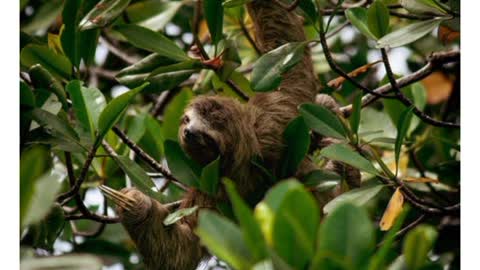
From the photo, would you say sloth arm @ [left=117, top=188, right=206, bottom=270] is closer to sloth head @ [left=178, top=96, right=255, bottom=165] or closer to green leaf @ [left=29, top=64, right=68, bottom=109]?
sloth head @ [left=178, top=96, right=255, bottom=165]

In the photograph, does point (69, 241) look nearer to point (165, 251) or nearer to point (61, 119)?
point (165, 251)

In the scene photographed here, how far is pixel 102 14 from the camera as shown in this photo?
410 centimetres

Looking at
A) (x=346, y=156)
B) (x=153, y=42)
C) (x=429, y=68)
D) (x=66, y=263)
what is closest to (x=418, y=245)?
(x=66, y=263)

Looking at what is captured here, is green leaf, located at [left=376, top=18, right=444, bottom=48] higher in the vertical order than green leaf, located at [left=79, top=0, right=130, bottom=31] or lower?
lower

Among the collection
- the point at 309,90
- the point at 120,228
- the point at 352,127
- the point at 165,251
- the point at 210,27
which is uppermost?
the point at 210,27

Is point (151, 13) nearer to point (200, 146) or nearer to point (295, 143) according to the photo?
point (200, 146)

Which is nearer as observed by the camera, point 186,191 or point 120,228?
point 186,191

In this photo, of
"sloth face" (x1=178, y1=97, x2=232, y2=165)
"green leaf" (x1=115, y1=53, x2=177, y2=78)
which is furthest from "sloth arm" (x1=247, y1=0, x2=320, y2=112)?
"green leaf" (x1=115, y1=53, x2=177, y2=78)

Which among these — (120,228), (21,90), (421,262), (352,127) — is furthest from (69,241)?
(421,262)

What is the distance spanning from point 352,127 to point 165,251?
1.18 m

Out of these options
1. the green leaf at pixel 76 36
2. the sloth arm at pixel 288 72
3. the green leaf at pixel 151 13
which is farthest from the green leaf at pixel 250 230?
the green leaf at pixel 151 13

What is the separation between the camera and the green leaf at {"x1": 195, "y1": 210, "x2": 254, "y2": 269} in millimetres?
2164

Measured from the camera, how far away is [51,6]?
18.0ft

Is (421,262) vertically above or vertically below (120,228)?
above
